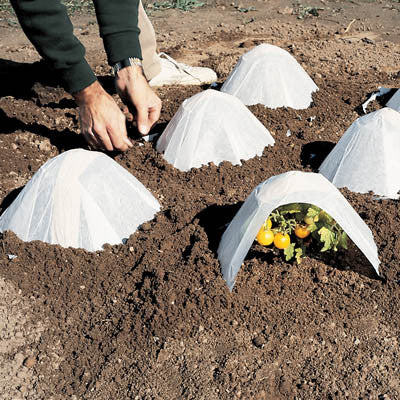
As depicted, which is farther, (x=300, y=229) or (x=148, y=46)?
(x=148, y=46)

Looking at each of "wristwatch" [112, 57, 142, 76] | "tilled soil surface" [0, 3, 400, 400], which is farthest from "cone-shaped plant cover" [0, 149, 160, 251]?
"wristwatch" [112, 57, 142, 76]

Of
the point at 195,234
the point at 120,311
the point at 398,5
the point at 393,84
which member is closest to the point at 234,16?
the point at 398,5

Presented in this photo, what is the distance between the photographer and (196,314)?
281 centimetres

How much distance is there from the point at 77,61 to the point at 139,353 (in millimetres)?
1687

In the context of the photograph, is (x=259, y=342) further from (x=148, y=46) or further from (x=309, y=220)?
(x=148, y=46)

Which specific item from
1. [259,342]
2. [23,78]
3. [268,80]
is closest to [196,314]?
[259,342]

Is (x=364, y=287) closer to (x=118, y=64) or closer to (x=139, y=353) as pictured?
(x=139, y=353)

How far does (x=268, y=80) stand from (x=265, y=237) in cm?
204

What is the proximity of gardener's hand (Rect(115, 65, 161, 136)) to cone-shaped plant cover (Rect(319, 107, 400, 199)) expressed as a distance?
1266mm

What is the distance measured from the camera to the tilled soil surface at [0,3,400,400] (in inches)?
102

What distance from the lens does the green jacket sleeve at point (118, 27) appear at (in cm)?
357

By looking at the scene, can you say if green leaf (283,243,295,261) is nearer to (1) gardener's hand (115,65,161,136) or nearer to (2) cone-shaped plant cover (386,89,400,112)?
(1) gardener's hand (115,65,161,136)

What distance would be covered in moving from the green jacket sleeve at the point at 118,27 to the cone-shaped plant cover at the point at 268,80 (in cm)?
123

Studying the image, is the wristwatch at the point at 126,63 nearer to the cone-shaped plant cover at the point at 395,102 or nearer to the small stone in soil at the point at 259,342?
the small stone in soil at the point at 259,342
